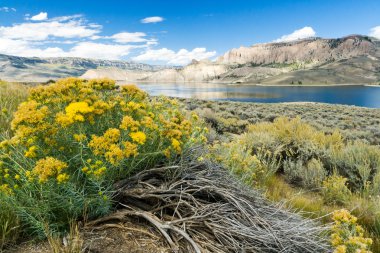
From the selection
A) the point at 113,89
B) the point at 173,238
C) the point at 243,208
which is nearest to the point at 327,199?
the point at 243,208

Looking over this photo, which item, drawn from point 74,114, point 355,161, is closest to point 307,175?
point 355,161

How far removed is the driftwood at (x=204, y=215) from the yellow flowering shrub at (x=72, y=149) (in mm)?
221

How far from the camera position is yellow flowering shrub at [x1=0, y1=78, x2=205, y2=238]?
84.4 inches

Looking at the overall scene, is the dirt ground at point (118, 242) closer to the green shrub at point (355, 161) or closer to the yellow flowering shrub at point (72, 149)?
the yellow flowering shrub at point (72, 149)

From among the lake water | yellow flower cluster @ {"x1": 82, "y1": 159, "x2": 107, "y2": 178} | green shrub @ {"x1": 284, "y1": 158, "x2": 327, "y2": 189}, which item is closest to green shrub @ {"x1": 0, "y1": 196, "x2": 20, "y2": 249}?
yellow flower cluster @ {"x1": 82, "y1": 159, "x2": 107, "y2": 178}

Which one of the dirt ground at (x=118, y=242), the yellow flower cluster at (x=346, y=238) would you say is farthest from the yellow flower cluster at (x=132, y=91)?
the yellow flower cluster at (x=346, y=238)

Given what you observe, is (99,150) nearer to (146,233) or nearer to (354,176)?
(146,233)

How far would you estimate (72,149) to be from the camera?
8.36ft

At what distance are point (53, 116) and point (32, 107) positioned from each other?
15.5 inches

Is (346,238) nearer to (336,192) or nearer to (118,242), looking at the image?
(118,242)

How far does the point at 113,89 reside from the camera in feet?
10.3

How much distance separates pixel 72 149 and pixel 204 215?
4.47 ft

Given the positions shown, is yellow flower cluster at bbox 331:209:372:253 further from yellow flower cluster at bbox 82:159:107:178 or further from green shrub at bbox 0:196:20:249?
green shrub at bbox 0:196:20:249

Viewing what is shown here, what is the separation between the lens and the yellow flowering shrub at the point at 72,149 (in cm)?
214
